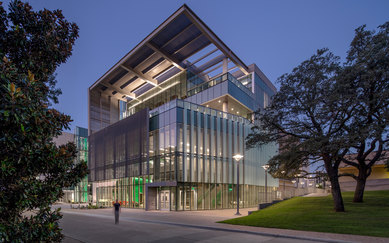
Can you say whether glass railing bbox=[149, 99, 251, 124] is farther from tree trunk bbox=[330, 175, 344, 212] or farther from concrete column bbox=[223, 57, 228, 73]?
tree trunk bbox=[330, 175, 344, 212]

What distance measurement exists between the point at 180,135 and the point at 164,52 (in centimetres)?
1761

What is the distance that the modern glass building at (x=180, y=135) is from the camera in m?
30.9

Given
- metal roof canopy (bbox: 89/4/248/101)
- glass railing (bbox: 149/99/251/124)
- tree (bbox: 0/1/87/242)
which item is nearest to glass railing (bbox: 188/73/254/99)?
metal roof canopy (bbox: 89/4/248/101)

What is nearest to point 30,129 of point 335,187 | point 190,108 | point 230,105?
point 335,187

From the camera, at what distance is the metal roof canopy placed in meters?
36.2

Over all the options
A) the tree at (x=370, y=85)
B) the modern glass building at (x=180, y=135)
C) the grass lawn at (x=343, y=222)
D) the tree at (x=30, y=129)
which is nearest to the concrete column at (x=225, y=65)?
the modern glass building at (x=180, y=135)

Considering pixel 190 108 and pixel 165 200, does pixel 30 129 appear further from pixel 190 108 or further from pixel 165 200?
pixel 165 200

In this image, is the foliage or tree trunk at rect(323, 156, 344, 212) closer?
the foliage

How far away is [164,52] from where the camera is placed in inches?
1635

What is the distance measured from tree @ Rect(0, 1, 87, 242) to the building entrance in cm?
2538

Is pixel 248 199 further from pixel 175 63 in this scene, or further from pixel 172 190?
pixel 175 63

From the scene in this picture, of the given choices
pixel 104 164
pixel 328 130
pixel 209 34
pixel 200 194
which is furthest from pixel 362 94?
pixel 104 164

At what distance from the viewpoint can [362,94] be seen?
1700cm

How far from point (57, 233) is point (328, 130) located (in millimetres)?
18384
